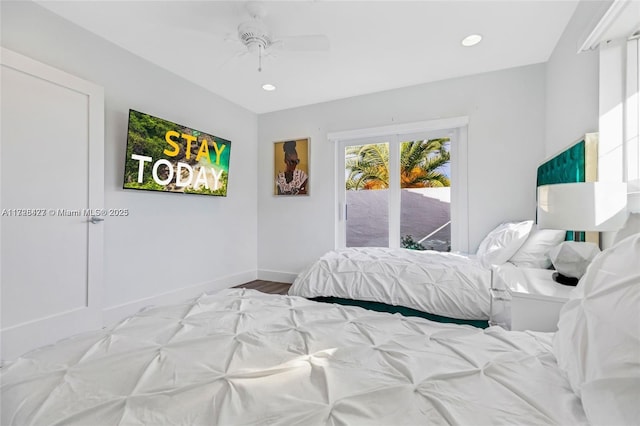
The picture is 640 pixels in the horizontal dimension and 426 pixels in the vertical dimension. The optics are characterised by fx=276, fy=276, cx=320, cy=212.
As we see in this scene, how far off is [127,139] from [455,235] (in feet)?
11.9

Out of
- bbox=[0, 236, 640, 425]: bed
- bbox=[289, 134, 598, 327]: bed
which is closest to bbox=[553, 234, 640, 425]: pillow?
bbox=[0, 236, 640, 425]: bed

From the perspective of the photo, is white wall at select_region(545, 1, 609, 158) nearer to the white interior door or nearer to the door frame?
the door frame

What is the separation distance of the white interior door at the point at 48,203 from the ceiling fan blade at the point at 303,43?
5.37 ft

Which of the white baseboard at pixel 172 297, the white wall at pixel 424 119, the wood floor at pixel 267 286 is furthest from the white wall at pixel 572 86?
the white baseboard at pixel 172 297

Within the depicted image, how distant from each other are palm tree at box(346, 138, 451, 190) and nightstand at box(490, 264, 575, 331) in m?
1.91

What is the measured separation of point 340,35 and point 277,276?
10.5 ft

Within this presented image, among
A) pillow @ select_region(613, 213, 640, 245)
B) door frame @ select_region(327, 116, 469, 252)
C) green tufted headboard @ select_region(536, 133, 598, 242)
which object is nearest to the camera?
pillow @ select_region(613, 213, 640, 245)

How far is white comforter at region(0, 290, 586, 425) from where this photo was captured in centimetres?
60

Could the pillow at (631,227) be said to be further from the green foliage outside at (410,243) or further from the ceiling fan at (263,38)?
the green foliage outside at (410,243)

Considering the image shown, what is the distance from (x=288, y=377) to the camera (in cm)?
72

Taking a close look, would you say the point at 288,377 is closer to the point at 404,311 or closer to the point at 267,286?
the point at 404,311

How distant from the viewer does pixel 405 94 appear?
3486 mm

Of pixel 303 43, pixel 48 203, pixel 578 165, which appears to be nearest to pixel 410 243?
pixel 578 165

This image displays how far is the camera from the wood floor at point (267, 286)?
373cm
